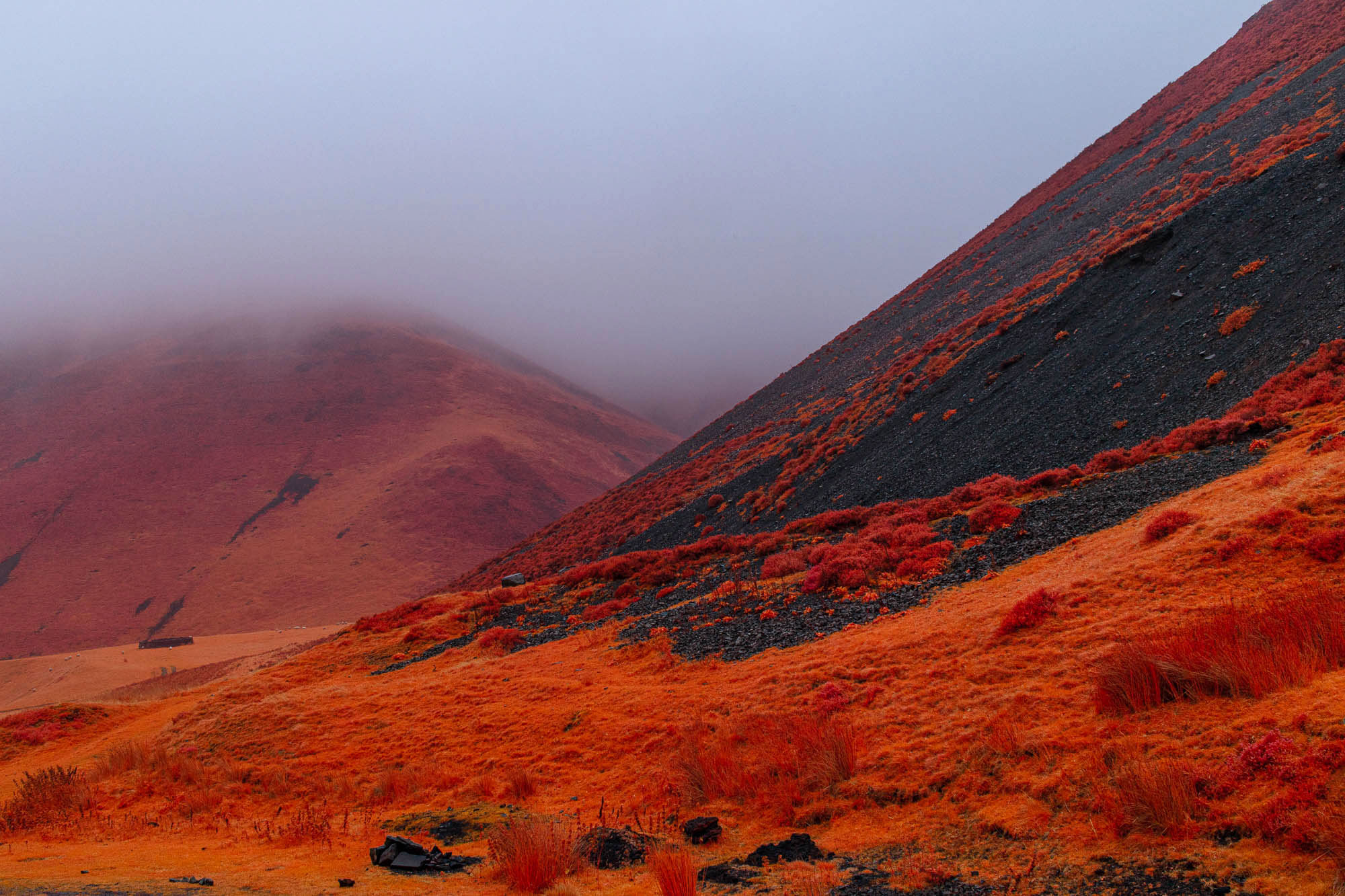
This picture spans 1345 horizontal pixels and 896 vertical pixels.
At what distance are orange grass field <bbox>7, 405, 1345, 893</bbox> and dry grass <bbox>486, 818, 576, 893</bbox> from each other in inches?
5.8

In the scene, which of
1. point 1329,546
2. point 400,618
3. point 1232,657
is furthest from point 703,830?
point 400,618

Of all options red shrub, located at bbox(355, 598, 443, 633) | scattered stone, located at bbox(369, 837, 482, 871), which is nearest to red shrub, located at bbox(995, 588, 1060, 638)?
scattered stone, located at bbox(369, 837, 482, 871)

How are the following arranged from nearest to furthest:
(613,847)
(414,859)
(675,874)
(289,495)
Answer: (675,874)
(613,847)
(414,859)
(289,495)

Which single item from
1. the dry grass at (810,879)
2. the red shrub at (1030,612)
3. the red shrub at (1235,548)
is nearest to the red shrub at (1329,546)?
the red shrub at (1235,548)

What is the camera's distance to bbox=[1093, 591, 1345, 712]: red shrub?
5055 mm

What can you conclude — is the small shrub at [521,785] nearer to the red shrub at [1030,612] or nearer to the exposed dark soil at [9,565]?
the red shrub at [1030,612]

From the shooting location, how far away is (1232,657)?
17.6 feet

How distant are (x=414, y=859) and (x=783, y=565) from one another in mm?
11400

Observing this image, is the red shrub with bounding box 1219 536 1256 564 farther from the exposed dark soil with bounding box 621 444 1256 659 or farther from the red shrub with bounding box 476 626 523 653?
the red shrub with bounding box 476 626 523 653

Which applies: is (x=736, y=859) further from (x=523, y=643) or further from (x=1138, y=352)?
(x=1138, y=352)

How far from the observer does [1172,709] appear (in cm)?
529

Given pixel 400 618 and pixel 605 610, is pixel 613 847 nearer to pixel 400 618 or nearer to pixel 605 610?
pixel 605 610

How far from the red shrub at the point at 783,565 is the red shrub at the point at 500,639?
7538mm

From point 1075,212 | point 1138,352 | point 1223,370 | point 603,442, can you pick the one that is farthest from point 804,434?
point 603,442
